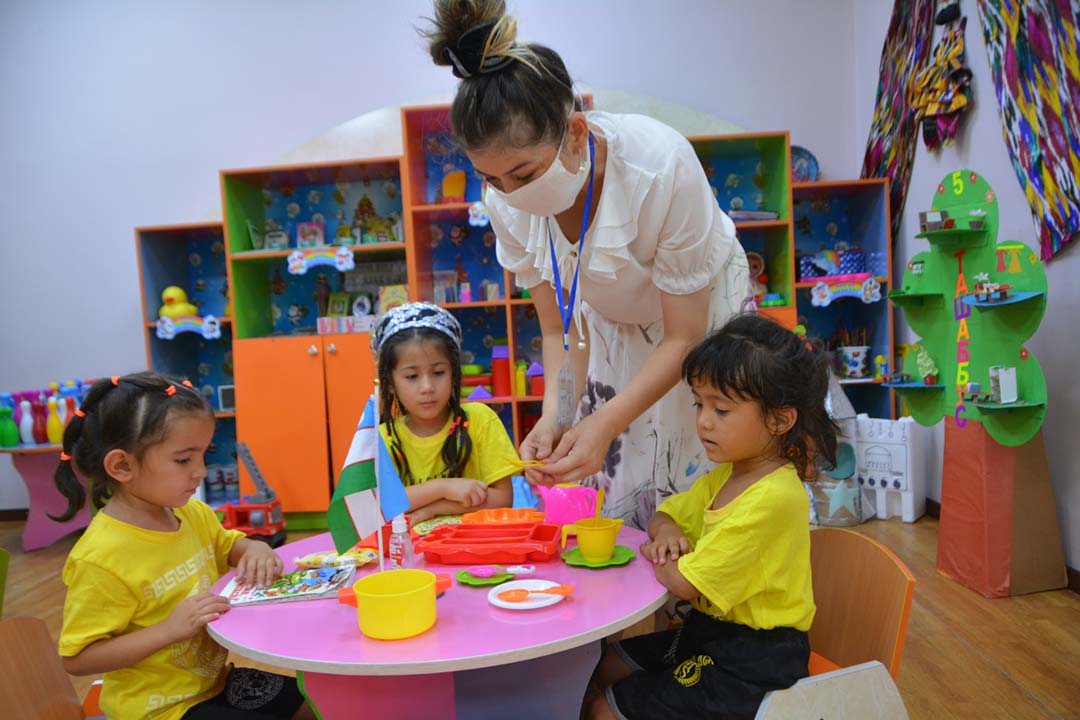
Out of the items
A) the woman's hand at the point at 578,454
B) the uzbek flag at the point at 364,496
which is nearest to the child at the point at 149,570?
the uzbek flag at the point at 364,496

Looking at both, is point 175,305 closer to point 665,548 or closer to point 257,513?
point 257,513

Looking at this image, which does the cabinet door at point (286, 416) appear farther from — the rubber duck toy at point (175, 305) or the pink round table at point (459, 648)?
the pink round table at point (459, 648)

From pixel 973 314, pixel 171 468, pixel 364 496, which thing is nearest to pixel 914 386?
pixel 973 314

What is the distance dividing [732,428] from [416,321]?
1088 millimetres

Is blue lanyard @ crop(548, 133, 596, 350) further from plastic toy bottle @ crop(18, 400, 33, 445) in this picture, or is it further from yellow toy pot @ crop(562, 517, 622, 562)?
plastic toy bottle @ crop(18, 400, 33, 445)

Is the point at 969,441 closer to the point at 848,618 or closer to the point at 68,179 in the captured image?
the point at 848,618

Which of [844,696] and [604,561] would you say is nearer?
[844,696]

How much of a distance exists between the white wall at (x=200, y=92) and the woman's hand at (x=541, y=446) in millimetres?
3404

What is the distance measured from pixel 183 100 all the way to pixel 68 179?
92cm

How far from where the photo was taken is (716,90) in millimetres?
4477

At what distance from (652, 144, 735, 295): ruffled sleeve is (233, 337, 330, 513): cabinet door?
9.87ft

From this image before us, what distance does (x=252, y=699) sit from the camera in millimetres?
1389

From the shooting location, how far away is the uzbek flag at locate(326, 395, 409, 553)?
128cm

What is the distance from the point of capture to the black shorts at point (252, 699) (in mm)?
1302
